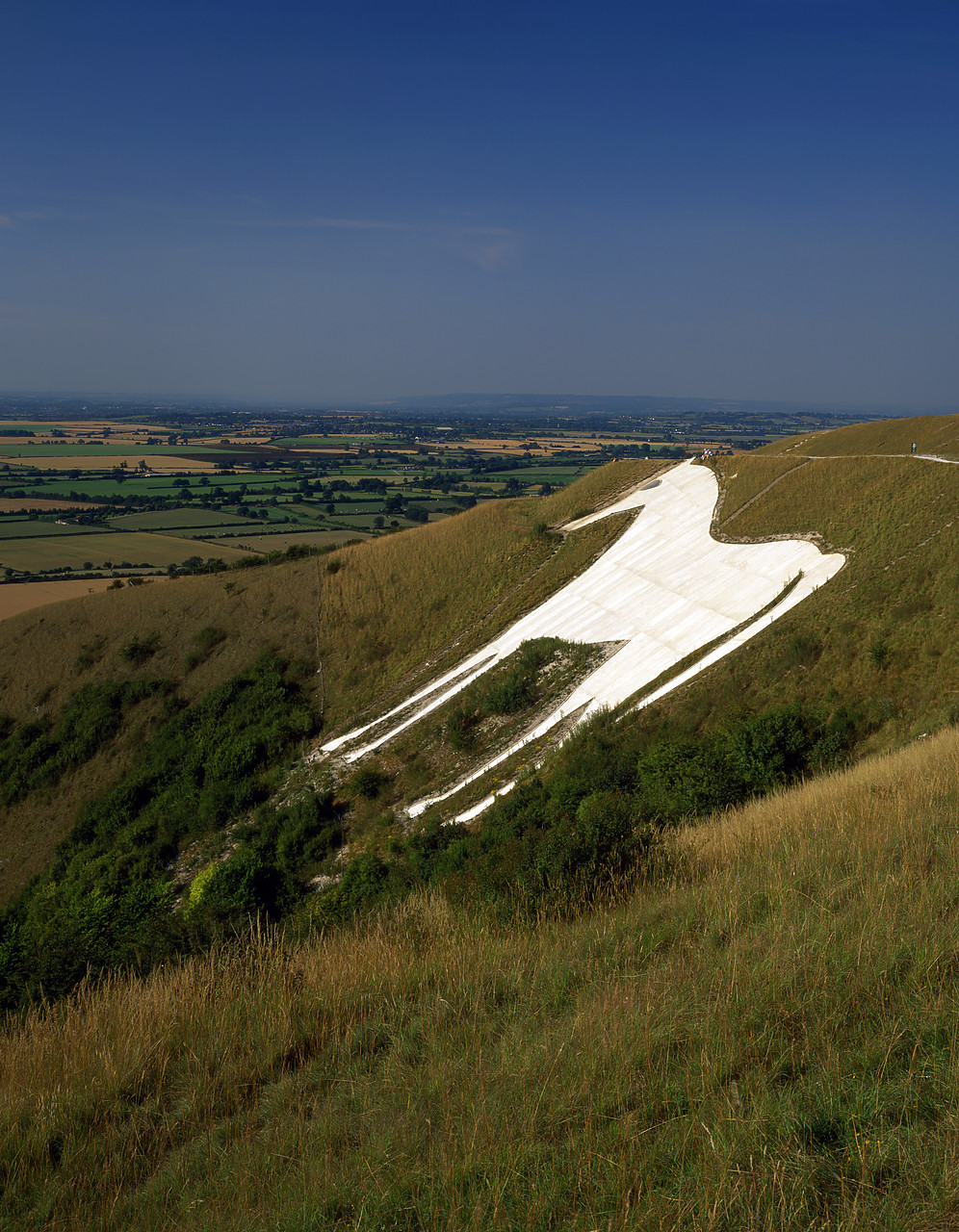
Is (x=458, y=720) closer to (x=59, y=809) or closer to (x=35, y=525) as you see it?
(x=59, y=809)

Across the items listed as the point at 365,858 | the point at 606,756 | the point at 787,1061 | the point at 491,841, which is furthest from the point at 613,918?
the point at 365,858

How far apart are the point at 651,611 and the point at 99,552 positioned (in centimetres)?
8033

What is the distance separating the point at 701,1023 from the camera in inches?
177

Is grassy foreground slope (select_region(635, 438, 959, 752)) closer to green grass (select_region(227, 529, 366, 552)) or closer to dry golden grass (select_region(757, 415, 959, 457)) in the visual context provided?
dry golden grass (select_region(757, 415, 959, 457))

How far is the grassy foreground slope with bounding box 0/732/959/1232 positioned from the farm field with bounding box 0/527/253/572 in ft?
253

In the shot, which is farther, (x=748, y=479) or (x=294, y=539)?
(x=294, y=539)

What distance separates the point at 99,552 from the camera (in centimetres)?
9056

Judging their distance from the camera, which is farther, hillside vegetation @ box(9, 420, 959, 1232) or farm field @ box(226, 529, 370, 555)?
farm field @ box(226, 529, 370, 555)

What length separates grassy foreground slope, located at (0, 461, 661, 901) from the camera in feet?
114

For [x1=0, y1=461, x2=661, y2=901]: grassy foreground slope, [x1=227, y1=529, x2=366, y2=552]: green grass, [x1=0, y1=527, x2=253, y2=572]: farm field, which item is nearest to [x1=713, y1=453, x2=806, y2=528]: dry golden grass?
[x1=0, y1=461, x2=661, y2=901]: grassy foreground slope

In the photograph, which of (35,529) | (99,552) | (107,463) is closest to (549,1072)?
(99,552)

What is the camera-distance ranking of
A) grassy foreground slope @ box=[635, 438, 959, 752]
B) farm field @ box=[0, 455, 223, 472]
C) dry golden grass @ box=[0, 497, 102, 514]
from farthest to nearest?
farm field @ box=[0, 455, 223, 472] < dry golden grass @ box=[0, 497, 102, 514] < grassy foreground slope @ box=[635, 438, 959, 752]

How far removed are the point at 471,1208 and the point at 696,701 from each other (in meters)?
19.5

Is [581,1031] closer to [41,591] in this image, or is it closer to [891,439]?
[891,439]
